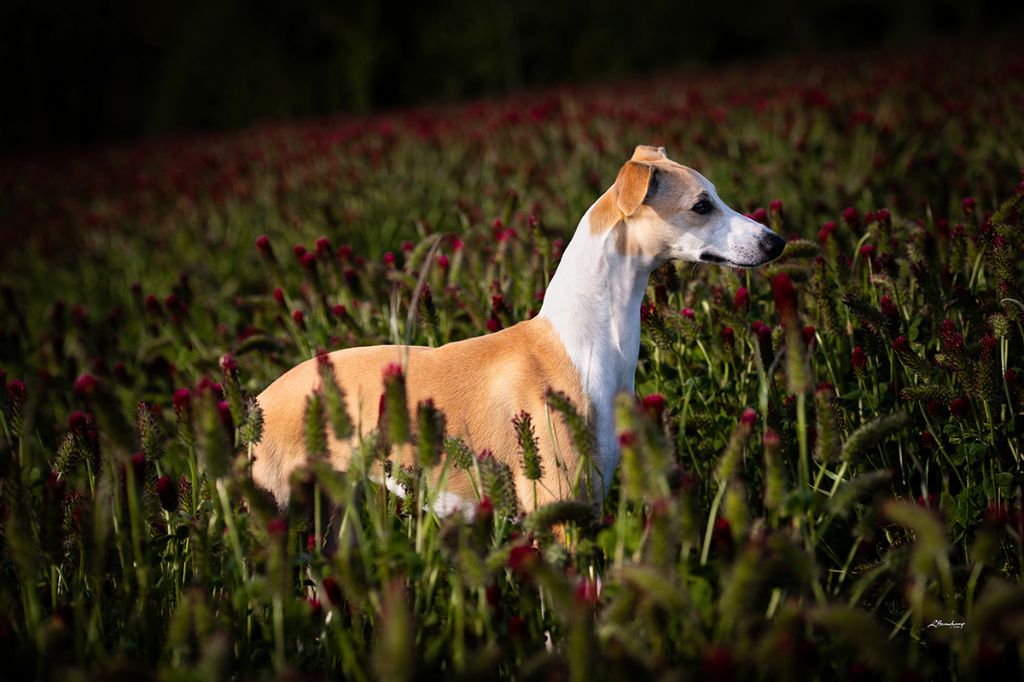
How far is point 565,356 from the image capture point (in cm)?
296

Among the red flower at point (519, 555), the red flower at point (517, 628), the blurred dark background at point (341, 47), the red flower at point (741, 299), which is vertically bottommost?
the red flower at point (517, 628)

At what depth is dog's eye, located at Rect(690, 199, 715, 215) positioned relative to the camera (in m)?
3.07

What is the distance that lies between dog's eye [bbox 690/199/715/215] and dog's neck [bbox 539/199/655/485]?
24cm

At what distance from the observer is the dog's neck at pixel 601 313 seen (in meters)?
2.94

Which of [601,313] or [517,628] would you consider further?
[601,313]

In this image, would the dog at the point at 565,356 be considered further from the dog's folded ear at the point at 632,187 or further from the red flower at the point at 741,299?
the red flower at the point at 741,299

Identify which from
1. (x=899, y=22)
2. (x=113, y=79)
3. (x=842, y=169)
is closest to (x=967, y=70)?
(x=842, y=169)

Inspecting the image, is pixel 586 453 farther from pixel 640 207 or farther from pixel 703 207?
pixel 703 207

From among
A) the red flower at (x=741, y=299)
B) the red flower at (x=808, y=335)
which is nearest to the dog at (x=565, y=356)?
the red flower at (x=741, y=299)

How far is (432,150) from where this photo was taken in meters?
9.88

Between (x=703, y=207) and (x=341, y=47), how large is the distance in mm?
26943

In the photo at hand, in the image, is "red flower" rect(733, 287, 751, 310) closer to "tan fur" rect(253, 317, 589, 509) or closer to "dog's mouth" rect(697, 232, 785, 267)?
"dog's mouth" rect(697, 232, 785, 267)

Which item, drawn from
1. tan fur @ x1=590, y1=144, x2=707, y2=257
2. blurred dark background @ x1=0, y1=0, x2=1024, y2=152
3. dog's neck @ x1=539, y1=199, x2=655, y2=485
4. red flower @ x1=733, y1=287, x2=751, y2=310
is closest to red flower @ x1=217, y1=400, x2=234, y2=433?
dog's neck @ x1=539, y1=199, x2=655, y2=485

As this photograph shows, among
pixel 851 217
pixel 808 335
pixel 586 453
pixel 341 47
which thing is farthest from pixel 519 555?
pixel 341 47
